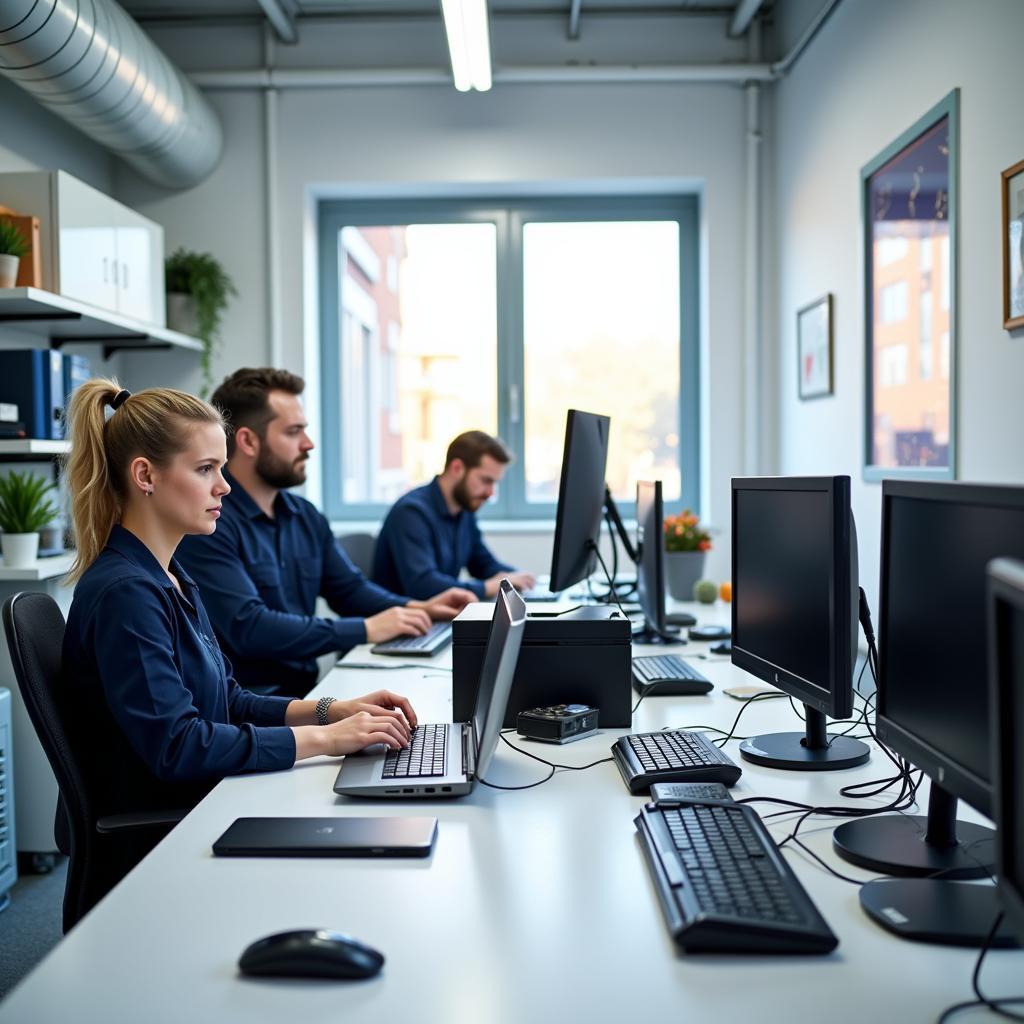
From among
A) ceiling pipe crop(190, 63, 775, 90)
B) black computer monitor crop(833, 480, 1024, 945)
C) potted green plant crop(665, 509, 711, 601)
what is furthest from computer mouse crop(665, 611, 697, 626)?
ceiling pipe crop(190, 63, 775, 90)

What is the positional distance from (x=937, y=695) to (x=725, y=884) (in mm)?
313

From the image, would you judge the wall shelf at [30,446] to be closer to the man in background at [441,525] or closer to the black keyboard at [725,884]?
the man in background at [441,525]

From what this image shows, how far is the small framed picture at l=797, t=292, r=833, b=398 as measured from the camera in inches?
153

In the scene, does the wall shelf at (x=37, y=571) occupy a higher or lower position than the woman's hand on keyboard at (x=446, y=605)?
higher

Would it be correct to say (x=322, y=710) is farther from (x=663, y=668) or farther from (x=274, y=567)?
(x=274, y=567)

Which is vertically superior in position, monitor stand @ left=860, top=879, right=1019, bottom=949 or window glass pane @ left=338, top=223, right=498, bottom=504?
window glass pane @ left=338, top=223, right=498, bottom=504

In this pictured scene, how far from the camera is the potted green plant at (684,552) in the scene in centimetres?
334

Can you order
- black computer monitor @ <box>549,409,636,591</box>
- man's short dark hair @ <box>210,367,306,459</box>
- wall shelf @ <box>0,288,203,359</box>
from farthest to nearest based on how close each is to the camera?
wall shelf @ <box>0,288,203,359</box> → man's short dark hair @ <box>210,367,306,459</box> → black computer monitor @ <box>549,409,636,591</box>

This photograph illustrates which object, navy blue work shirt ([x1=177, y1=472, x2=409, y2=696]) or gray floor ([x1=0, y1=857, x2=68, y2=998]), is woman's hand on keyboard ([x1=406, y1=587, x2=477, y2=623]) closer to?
navy blue work shirt ([x1=177, y1=472, x2=409, y2=696])

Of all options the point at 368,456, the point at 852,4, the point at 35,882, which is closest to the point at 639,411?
the point at 368,456

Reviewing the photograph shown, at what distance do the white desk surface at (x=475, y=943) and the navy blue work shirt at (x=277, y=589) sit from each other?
119 centimetres

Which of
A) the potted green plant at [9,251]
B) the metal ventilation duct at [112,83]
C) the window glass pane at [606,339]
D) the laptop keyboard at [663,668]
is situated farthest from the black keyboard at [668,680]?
the window glass pane at [606,339]

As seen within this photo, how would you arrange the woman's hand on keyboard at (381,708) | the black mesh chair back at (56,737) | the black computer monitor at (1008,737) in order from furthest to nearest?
1. the woman's hand on keyboard at (381,708)
2. the black mesh chair back at (56,737)
3. the black computer monitor at (1008,737)

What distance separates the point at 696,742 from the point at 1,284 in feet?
8.11
